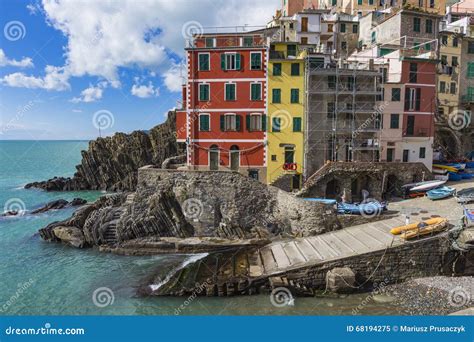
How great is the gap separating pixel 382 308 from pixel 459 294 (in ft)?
16.1

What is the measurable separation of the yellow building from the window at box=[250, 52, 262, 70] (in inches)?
44.6

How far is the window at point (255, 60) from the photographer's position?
31.4m

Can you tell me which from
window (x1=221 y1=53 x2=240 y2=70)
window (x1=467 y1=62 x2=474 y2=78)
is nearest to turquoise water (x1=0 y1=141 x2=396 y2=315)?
window (x1=221 y1=53 x2=240 y2=70)

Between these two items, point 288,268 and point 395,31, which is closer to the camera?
point 288,268

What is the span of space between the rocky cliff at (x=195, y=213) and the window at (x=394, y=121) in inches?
554

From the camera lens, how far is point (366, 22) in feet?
150

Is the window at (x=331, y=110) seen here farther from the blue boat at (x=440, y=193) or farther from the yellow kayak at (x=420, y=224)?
the yellow kayak at (x=420, y=224)

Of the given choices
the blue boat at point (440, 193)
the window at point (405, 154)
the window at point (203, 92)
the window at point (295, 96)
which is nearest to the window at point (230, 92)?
the window at point (203, 92)

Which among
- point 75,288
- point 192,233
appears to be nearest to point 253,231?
point 192,233

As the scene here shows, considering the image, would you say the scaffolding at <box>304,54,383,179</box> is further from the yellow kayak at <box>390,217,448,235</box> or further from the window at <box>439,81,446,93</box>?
the window at <box>439,81,446,93</box>

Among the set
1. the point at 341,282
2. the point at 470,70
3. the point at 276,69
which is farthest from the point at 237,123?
the point at 470,70

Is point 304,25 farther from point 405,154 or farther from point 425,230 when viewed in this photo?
point 425,230

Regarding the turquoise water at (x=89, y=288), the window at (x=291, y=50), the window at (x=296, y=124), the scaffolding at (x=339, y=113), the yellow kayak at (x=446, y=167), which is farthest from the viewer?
the yellow kayak at (x=446, y=167)

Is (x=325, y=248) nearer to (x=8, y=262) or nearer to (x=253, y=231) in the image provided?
(x=253, y=231)
